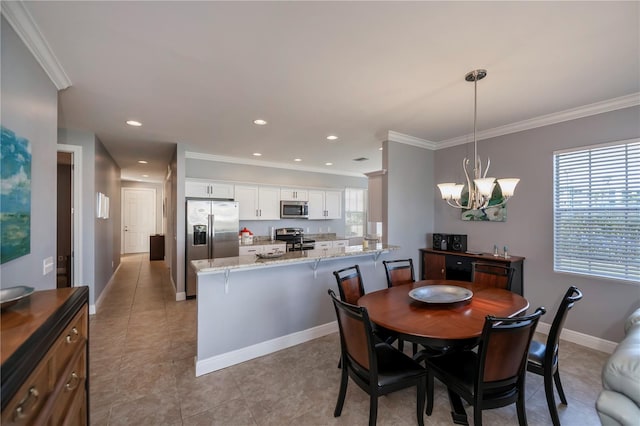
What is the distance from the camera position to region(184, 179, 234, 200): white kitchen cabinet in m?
5.07

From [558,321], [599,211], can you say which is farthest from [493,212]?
[558,321]

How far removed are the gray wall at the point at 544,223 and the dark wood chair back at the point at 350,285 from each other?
7.75ft

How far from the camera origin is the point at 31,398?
93cm

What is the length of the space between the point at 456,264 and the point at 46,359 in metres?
4.14

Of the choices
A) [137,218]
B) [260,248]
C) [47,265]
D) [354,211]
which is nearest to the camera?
[47,265]

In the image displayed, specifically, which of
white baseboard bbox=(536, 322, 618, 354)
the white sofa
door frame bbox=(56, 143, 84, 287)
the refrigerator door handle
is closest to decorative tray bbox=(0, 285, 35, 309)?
the white sofa

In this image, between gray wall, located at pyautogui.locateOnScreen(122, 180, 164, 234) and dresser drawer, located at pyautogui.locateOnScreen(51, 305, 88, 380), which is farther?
gray wall, located at pyautogui.locateOnScreen(122, 180, 164, 234)

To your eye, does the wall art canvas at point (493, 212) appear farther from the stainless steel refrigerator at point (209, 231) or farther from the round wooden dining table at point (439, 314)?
the stainless steel refrigerator at point (209, 231)

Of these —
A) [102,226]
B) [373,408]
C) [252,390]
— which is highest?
[102,226]

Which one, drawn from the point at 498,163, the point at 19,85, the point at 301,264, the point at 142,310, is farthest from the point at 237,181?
the point at 498,163

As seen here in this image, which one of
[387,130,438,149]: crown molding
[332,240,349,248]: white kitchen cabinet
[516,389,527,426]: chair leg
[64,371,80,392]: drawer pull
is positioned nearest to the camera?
[64,371,80,392]: drawer pull

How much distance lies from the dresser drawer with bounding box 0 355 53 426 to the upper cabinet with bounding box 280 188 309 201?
515 centimetres

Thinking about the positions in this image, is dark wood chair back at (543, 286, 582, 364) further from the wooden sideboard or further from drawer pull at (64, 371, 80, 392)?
drawer pull at (64, 371, 80, 392)

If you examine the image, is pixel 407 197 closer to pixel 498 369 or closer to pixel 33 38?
pixel 498 369
